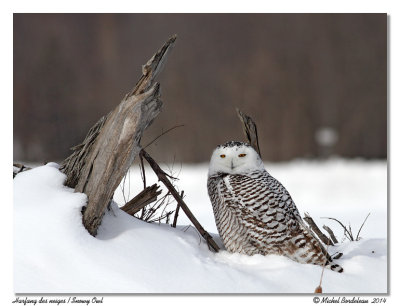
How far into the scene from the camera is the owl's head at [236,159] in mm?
2656

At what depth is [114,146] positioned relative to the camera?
220 centimetres

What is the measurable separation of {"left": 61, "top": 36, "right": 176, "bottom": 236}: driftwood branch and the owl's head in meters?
0.58

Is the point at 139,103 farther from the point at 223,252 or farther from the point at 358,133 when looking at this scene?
the point at 358,133

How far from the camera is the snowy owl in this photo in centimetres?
241

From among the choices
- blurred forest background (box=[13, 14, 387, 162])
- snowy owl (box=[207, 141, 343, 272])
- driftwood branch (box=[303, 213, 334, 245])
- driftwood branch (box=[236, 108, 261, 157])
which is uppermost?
blurred forest background (box=[13, 14, 387, 162])

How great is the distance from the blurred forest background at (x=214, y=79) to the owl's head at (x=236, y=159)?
0.65 meters

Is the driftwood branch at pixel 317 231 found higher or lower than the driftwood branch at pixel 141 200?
lower

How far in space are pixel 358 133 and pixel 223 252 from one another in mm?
3358

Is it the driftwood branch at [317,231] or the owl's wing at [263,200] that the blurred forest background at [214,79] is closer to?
the owl's wing at [263,200]

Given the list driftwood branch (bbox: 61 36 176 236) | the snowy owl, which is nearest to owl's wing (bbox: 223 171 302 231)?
the snowy owl

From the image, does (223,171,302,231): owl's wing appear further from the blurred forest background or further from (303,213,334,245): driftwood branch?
the blurred forest background

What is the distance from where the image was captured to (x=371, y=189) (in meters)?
5.88

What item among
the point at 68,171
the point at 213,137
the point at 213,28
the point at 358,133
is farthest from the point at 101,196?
the point at 358,133

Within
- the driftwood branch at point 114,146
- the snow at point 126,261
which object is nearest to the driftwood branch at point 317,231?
the snow at point 126,261
